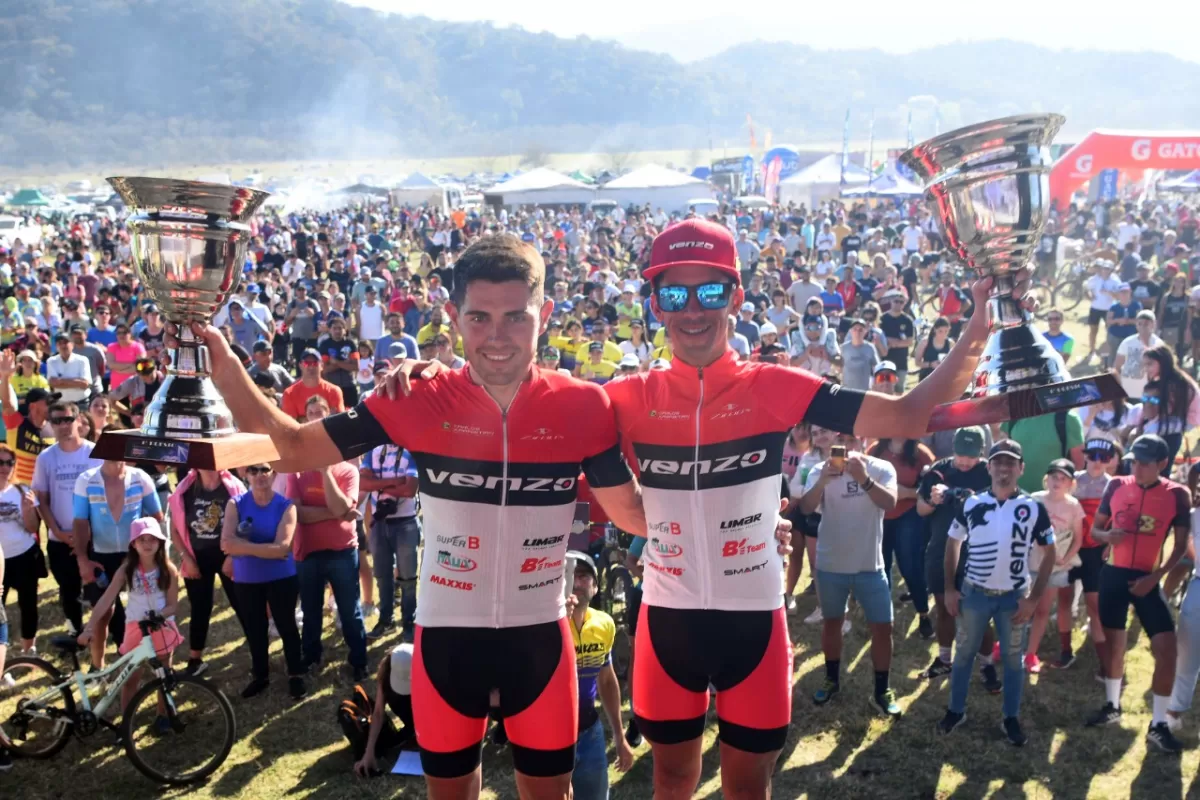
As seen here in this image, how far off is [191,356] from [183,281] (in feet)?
0.81

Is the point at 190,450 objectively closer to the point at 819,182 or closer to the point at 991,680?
the point at 991,680

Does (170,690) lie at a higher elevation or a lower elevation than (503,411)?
lower

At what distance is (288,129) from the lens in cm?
A: 17512

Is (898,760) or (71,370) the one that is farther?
(71,370)

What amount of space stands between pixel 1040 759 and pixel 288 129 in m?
186

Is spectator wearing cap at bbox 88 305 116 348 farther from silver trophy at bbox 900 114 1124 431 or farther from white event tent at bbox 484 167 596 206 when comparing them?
white event tent at bbox 484 167 596 206

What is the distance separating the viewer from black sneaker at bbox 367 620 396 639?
8336 mm

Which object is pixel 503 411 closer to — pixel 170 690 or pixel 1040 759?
pixel 170 690

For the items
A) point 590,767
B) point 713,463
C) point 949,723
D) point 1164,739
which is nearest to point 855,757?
point 949,723

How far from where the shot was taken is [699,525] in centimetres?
361

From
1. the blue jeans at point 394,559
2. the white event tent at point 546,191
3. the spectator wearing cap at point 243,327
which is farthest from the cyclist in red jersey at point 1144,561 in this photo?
the white event tent at point 546,191

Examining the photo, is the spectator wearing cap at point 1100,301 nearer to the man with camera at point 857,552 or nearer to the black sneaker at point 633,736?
the man with camera at point 857,552

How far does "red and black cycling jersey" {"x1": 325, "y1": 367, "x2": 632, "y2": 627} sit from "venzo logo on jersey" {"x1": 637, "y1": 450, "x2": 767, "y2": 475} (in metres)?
0.32

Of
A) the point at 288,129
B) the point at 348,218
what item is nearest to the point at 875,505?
the point at 348,218
